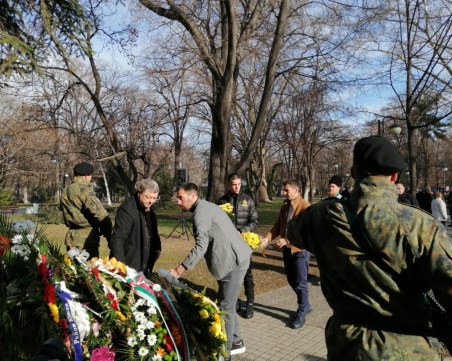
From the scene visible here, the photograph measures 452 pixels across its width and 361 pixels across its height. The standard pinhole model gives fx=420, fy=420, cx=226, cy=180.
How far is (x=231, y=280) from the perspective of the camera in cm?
437

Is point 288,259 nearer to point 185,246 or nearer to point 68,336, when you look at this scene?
point 68,336

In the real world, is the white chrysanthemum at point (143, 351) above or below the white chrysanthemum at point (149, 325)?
below

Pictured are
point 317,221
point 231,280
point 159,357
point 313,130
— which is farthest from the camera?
point 313,130

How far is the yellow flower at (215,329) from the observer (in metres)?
2.89

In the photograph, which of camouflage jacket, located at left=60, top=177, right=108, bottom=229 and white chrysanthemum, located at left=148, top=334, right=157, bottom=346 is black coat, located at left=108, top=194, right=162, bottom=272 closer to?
camouflage jacket, located at left=60, top=177, right=108, bottom=229

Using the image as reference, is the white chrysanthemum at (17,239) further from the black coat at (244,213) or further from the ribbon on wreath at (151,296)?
the black coat at (244,213)

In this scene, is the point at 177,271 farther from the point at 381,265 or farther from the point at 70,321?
the point at 381,265

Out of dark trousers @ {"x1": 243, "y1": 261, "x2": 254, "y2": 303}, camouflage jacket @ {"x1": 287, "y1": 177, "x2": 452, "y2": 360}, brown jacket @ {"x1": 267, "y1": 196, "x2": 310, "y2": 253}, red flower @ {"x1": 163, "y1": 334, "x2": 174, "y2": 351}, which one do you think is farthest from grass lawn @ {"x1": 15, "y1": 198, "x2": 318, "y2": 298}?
camouflage jacket @ {"x1": 287, "y1": 177, "x2": 452, "y2": 360}

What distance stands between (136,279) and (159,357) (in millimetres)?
548

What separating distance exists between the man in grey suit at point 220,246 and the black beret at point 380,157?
229 cm

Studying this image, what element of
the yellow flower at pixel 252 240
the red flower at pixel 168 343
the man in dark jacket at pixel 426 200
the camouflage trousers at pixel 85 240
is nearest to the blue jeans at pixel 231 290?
the yellow flower at pixel 252 240

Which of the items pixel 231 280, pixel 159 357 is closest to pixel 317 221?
pixel 159 357

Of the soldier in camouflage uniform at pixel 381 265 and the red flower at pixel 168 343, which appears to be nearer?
the soldier in camouflage uniform at pixel 381 265

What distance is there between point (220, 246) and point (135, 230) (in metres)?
0.97
